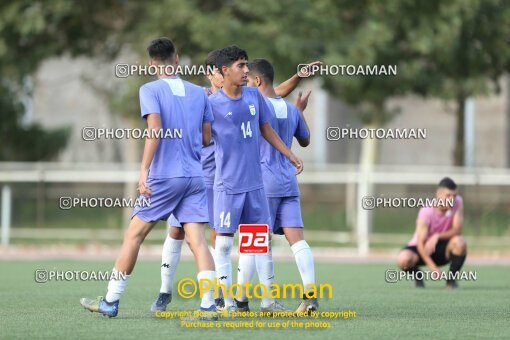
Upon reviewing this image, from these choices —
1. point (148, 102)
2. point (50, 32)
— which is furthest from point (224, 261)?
point (50, 32)

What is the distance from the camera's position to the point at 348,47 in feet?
79.3

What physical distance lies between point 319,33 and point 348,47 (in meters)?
0.80

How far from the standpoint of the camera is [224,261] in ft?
32.5

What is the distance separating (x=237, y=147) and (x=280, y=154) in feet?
2.70

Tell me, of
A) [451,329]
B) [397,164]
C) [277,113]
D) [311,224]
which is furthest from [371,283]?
[397,164]

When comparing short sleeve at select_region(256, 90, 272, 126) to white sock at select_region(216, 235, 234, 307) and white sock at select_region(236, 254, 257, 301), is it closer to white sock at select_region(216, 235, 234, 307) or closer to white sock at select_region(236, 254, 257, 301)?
white sock at select_region(216, 235, 234, 307)

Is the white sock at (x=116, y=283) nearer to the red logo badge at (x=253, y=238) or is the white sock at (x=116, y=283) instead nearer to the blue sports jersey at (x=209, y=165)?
the red logo badge at (x=253, y=238)

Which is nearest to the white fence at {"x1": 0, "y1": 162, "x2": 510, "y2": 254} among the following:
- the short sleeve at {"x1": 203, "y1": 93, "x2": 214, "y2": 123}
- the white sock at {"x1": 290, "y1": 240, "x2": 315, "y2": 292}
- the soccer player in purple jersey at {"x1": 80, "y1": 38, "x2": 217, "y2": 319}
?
the white sock at {"x1": 290, "y1": 240, "x2": 315, "y2": 292}

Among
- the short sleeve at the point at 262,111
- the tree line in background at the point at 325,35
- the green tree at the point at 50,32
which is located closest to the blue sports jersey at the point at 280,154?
the short sleeve at the point at 262,111

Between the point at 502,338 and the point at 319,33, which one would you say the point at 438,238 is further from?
the point at 319,33

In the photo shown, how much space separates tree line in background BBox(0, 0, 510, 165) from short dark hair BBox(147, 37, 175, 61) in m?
14.7

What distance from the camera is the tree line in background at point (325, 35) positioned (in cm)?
2425

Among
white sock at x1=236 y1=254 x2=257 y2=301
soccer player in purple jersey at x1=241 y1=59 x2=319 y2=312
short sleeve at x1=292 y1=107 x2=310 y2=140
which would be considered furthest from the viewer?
short sleeve at x1=292 y1=107 x2=310 y2=140

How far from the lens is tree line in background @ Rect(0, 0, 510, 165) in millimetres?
24250
